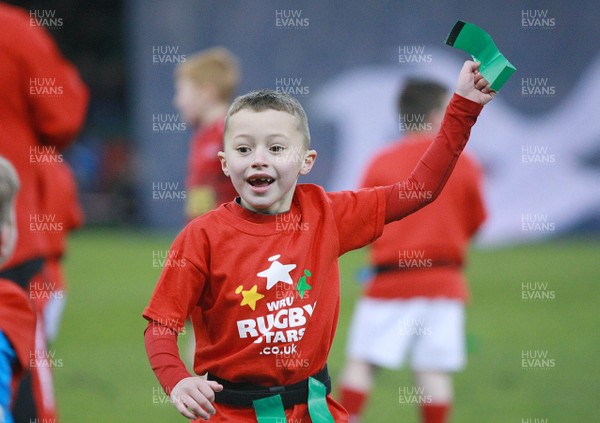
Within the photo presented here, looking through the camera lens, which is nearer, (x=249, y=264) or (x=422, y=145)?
(x=249, y=264)

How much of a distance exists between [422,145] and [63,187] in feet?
6.10

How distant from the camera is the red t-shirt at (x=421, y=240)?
201 inches

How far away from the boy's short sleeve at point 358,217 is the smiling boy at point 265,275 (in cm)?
3

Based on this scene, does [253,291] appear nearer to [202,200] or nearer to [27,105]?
[27,105]

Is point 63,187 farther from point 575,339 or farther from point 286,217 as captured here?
point 575,339

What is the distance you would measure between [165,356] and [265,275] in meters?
0.37

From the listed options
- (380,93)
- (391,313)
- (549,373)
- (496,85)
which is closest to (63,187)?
(391,313)

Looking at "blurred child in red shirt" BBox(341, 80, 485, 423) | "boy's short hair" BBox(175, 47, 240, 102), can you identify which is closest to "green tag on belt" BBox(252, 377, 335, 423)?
"blurred child in red shirt" BBox(341, 80, 485, 423)

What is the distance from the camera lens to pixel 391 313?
17.1 feet

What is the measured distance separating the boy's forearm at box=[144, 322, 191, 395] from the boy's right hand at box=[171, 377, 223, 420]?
0.23ft

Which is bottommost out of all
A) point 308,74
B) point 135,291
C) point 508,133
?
point 135,291

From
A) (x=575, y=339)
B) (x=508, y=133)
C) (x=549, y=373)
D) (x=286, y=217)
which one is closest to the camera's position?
(x=286, y=217)

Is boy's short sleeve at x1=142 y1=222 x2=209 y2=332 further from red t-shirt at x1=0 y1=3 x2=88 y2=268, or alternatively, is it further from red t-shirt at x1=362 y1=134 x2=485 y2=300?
red t-shirt at x1=362 y1=134 x2=485 y2=300

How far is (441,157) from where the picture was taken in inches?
118
